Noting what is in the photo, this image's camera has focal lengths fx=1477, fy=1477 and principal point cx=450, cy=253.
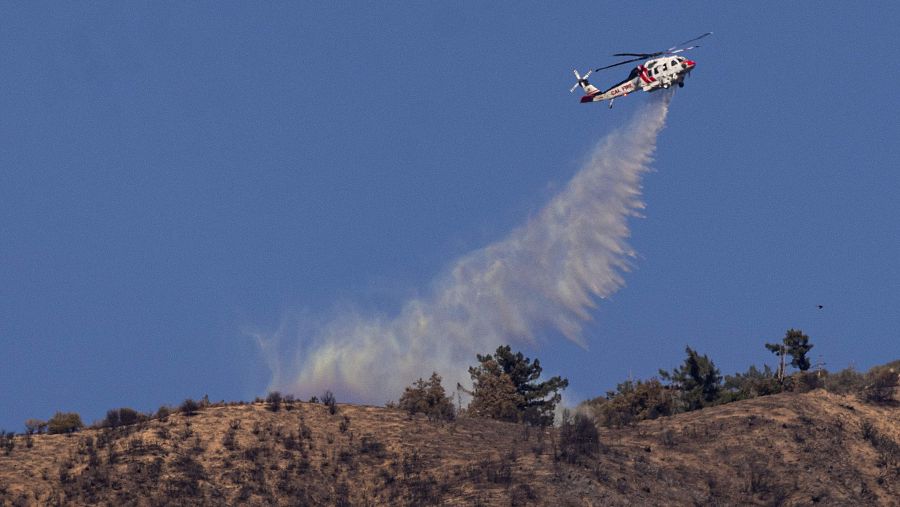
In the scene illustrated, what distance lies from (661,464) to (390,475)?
39.6ft

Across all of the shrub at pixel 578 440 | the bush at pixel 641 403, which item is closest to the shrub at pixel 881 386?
the bush at pixel 641 403

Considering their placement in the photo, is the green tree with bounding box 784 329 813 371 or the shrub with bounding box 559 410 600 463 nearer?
the shrub with bounding box 559 410 600 463

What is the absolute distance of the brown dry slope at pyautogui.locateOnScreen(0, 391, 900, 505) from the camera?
59.1 meters

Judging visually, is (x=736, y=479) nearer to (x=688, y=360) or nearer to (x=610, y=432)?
(x=610, y=432)

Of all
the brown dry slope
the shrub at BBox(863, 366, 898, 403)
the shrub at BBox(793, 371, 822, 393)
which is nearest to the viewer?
the brown dry slope

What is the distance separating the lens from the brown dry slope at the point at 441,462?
59125mm

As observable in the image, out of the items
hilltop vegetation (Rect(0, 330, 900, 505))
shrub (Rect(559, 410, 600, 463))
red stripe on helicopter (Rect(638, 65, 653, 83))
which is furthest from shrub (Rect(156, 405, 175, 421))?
red stripe on helicopter (Rect(638, 65, 653, 83))

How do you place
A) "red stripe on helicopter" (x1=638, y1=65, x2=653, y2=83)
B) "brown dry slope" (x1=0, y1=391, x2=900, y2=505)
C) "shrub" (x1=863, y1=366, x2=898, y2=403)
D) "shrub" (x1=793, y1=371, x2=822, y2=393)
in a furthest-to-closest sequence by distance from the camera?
"red stripe on helicopter" (x1=638, y1=65, x2=653, y2=83) < "shrub" (x1=793, y1=371, x2=822, y2=393) < "shrub" (x1=863, y1=366, x2=898, y2=403) < "brown dry slope" (x1=0, y1=391, x2=900, y2=505)

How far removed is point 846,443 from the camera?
68188 mm

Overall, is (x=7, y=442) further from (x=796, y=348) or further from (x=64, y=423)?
(x=796, y=348)

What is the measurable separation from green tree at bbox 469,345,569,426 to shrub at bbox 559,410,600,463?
1455 cm

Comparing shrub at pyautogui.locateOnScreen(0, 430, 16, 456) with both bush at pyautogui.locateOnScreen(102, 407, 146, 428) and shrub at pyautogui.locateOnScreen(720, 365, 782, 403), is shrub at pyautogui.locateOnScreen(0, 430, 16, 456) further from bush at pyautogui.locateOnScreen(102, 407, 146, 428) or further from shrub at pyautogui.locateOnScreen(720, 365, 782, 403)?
shrub at pyautogui.locateOnScreen(720, 365, 782, 403)

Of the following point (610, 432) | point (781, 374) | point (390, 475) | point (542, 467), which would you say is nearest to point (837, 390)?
point (781, 374)

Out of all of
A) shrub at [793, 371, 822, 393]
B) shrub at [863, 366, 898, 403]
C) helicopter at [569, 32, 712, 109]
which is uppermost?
helicopter at [569, 32, 712, 109]
